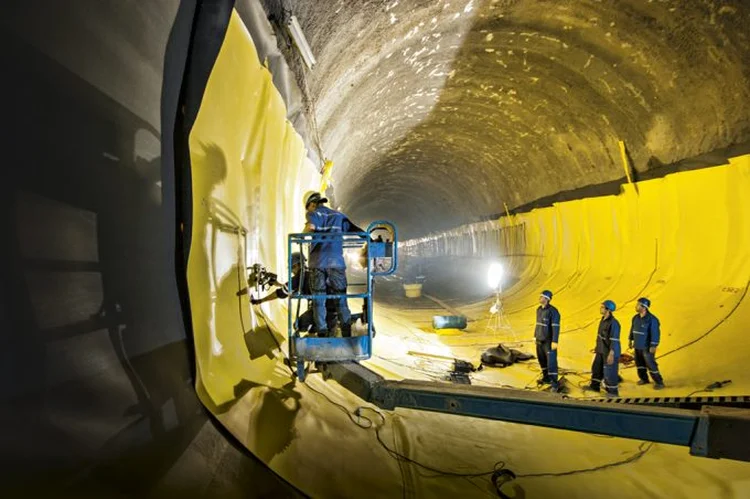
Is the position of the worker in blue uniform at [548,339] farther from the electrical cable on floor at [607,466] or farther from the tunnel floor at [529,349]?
the electrical cable on floor at [607,466]

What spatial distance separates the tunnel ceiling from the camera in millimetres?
5637

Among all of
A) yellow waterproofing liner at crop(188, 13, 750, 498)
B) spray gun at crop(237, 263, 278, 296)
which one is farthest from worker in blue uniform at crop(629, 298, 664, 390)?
spray gun at crop(237, 263, 278, 296)

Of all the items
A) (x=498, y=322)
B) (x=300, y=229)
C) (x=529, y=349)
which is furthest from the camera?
(x=498, y=322)

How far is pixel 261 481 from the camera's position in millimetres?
2605

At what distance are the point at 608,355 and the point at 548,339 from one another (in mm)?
775

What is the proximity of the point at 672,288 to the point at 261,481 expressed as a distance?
299 inches

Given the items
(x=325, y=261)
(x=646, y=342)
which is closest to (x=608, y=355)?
(x=646, y=342)

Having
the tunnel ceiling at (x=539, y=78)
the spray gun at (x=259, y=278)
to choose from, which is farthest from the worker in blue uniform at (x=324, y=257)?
the tunnel ceiling at (x=539, y=78)

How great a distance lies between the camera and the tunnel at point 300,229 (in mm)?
1782

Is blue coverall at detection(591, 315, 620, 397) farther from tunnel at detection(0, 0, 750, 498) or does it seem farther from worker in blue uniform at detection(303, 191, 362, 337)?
worker in blue uniform at detection(303, 191, 362, 337)

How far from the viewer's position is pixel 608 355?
5.82 metres

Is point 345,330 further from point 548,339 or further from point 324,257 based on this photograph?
point 548,339

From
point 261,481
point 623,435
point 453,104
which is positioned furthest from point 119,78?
point 453,104

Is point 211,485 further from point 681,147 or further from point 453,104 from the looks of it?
point 453,104
